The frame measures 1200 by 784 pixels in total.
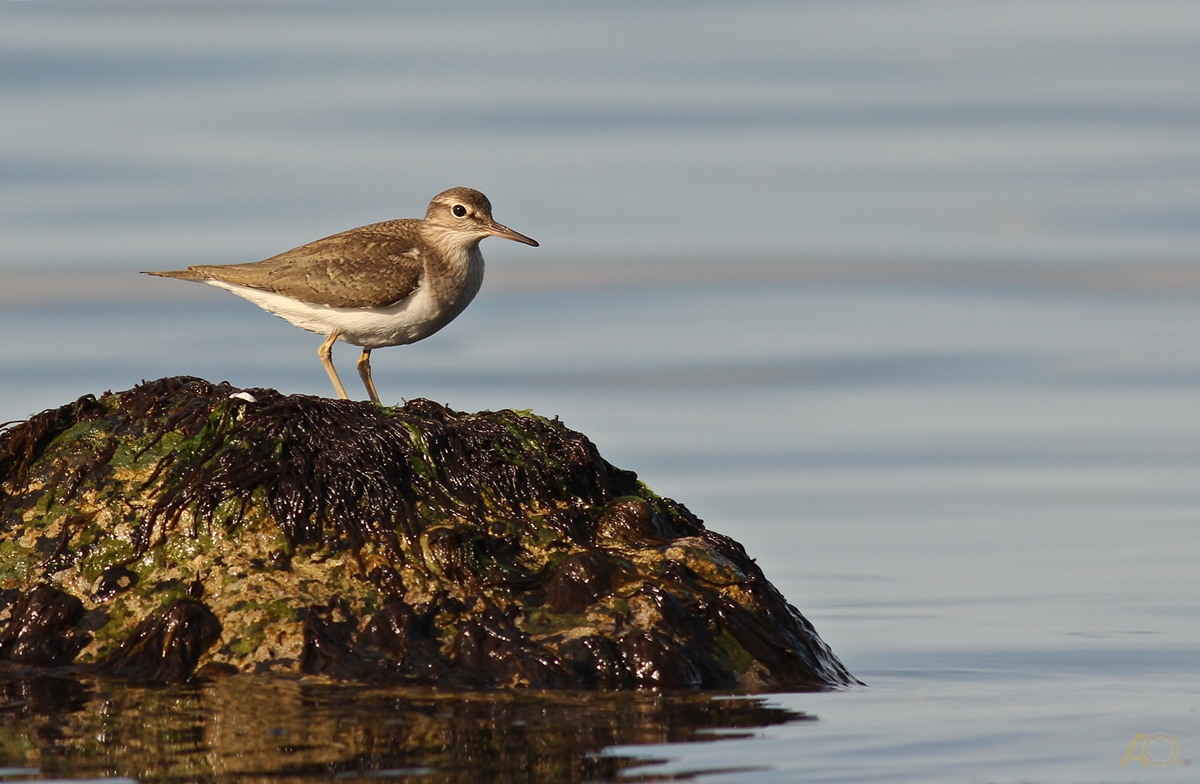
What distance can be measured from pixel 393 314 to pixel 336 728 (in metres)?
4.86

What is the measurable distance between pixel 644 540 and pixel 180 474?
2025 millimetres

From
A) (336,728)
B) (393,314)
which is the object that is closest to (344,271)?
(393,314)

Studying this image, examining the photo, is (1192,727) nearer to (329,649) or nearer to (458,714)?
(458,714)

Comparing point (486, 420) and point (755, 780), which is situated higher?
point (486, 420)

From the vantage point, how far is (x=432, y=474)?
7.72m

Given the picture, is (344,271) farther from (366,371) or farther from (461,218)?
(461,218)

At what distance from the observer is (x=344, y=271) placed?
11.0m

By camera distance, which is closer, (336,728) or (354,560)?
(336,728)

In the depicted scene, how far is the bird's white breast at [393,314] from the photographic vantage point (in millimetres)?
10922

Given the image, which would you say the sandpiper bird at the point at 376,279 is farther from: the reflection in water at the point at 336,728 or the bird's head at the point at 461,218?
the reflection in water at the point at 336,728

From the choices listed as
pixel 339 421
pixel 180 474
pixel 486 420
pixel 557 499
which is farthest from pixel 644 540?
pixel 180 474

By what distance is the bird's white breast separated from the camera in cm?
1092

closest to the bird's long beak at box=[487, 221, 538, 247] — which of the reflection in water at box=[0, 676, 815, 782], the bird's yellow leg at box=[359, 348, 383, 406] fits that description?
the bird's yellow leg at box=[359, 348, 383, 406]

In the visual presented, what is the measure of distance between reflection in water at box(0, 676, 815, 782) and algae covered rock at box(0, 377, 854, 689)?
0.17 meters
